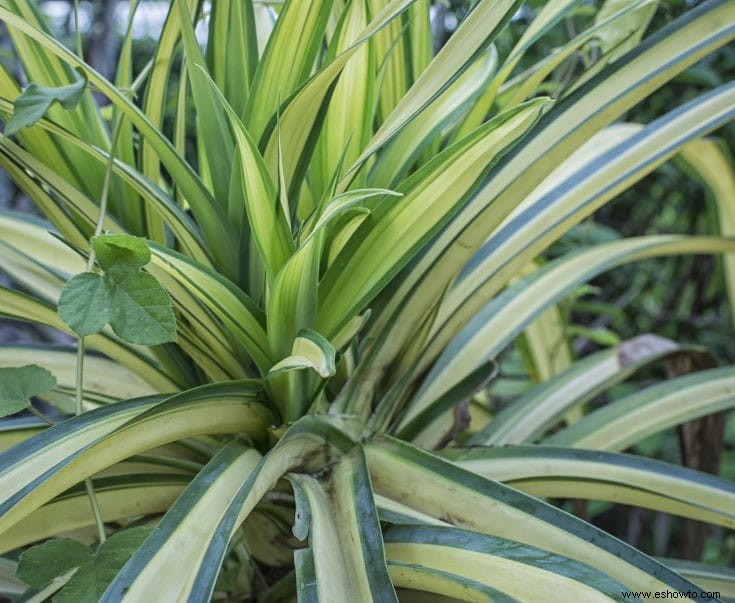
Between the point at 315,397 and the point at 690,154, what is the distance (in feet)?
1.62

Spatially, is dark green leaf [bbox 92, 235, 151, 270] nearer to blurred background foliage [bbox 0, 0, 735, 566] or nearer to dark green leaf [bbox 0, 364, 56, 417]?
dark green leaf [bbox 0, 364, 56, 417]

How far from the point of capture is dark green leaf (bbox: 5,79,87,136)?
1.29ft

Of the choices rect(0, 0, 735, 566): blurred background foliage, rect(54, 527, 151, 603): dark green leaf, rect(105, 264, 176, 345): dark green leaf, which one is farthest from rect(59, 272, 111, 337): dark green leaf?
rect(0, 0, 735, 566): blurred background foliage

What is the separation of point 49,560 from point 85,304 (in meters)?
0.13

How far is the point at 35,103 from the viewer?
401mm

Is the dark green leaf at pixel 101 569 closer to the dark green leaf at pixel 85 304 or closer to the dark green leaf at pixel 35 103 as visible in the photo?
the dark green leaf at pixel 85 304

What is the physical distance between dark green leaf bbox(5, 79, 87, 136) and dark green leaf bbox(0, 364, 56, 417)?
0.13 m

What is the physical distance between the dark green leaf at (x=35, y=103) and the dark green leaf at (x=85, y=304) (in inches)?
3.2

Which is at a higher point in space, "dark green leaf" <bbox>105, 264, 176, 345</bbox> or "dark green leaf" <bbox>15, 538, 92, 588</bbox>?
"dark green leaf" <bbox>105, 264, 176, 345</bbox>

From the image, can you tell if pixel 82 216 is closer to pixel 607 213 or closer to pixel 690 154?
pixel 690 154

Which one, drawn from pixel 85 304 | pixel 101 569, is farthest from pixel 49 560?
pixel 85 304

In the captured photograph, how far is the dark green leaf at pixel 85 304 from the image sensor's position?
0.38 metres

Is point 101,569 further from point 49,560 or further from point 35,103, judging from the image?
point 35,103

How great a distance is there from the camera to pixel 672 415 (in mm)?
663
